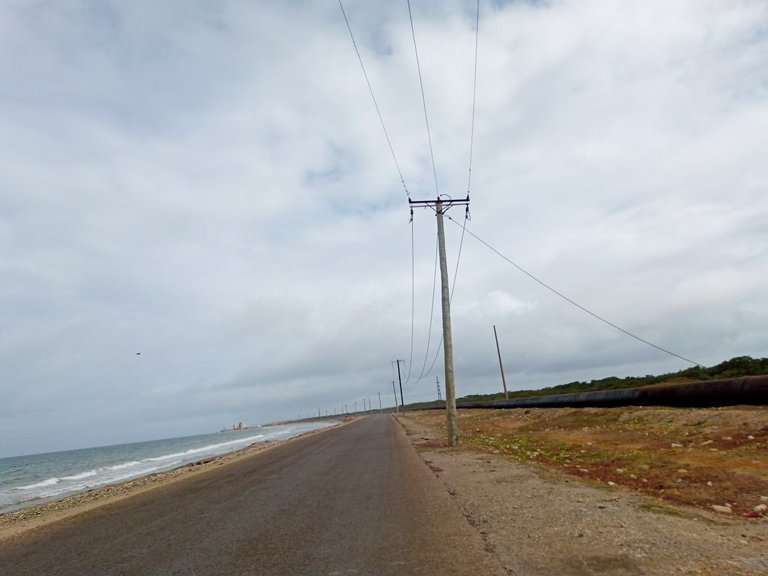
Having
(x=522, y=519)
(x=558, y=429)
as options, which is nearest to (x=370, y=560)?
(x=522, y=519)

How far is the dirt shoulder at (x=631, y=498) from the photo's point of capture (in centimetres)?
561

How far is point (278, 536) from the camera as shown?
8.06 m

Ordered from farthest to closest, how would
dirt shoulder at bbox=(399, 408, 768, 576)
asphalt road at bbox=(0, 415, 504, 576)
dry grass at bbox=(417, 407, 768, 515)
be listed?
1. dry grass at bbox=(417, 407, 768, 515)
2. asphalt road at bbox=(0, 415, 504, 576)
3. dirt shoulder at bbox=(399, 408, 768, 576)

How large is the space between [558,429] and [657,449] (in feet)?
39.6

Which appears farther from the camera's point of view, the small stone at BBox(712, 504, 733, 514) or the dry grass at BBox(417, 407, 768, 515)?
the dry grass at BBox(417, 407, 768, 515)

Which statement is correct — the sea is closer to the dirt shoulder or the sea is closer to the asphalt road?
the asphalt road

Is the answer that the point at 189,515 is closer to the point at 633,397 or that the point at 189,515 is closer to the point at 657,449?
the point at 657,449

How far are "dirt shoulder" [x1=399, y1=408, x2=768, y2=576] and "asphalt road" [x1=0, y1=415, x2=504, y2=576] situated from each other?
1.98ft

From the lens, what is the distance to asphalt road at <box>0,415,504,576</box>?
251 inches

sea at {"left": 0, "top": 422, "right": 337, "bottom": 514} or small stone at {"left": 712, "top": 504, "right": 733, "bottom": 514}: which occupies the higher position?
sea at {"left": 0, "top": 422, "right": 337, "bottom": 514}

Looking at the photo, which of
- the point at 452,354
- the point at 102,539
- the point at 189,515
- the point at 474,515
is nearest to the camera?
the point at 474,515

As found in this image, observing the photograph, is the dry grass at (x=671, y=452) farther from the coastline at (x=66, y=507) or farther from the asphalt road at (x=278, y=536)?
the coastline at (x=66, y=507)

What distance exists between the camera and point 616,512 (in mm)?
7664

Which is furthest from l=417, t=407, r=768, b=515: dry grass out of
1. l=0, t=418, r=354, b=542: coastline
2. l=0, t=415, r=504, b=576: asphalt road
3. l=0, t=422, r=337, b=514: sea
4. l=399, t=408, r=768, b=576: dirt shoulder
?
l=0, t=422, r=337, b=514: sea
